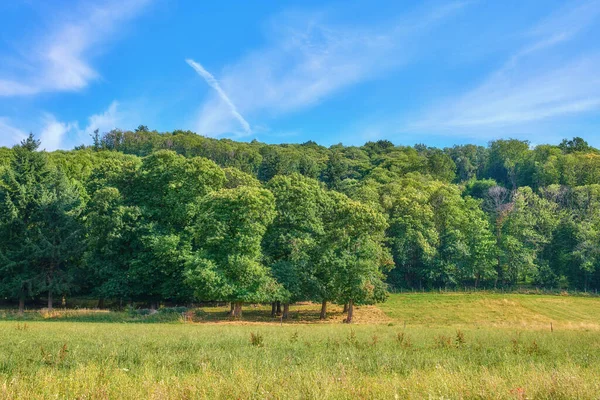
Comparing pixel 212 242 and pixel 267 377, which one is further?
pixel 212 242

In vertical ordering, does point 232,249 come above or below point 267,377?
above

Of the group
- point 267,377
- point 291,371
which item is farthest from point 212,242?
point 267,377

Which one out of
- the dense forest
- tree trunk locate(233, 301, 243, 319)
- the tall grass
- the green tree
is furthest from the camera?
tree trunk locate(233, 301, 243, 319)

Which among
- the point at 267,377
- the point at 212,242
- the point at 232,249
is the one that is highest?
the point at 212,242

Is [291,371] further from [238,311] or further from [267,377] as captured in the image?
[238,311]

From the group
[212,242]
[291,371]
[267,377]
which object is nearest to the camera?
[267,377]

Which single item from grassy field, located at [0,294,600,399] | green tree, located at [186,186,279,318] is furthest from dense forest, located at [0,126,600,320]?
grassy field, located at [0,294,600,399]

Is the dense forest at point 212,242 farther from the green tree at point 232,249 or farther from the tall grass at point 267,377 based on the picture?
the tall grass at point 267,377

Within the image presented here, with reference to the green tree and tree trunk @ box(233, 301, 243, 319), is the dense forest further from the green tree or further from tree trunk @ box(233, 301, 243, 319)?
tree trunk @ box(233, 301, 243, 319)

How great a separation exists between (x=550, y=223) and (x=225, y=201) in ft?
223

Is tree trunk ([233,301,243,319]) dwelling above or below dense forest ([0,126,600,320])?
below

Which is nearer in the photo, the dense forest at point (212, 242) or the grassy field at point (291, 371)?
the grassy field at point (291, 371)

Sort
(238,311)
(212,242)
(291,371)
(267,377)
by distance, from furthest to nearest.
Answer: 1. (238,311)
2. (212,242)
3. (291,371)
4. (267,377)

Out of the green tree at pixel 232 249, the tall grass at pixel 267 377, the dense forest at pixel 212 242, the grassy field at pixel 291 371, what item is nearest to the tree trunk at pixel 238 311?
the green tree at pixel 232 249
